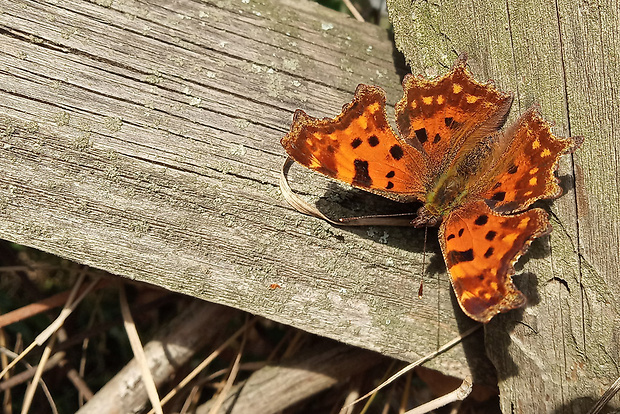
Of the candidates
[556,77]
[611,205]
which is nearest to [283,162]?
[556,77]

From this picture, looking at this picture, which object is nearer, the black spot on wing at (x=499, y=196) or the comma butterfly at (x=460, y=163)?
the comma butterfly at (x=460, y=163)

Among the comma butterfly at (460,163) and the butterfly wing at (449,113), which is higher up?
the butterfly wing at (449,113)

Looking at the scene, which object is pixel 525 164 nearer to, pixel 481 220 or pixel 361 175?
pixel 481 220

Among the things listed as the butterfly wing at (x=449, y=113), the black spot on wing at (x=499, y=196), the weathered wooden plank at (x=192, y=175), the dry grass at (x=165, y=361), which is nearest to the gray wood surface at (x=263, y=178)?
the weathered wooden plank at (x=192, y=175)

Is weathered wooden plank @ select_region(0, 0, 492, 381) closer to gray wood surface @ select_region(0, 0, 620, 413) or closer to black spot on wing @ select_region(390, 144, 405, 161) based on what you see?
gray wood surface @ select_region(0, 0, 620, 413)

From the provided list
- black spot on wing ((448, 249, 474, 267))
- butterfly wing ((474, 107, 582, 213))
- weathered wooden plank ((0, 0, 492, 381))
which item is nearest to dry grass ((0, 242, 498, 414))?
weathered wooden plank ((0, 0, 492, 381))

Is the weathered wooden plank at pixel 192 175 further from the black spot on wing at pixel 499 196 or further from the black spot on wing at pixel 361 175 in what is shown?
the black spot on wing at pixel 499 196

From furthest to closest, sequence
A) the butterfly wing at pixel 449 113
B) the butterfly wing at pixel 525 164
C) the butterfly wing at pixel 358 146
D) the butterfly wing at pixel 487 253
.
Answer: the butterfly wing at pixel 449 113, the butterfly wing at pixel 358 146, the butterfly wing at pixel 525 164, the butterfly wing at pixel 487 253

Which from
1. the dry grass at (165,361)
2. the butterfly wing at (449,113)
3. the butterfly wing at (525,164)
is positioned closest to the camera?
the butterfly wing at (525,164)

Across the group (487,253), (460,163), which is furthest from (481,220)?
(460,163)

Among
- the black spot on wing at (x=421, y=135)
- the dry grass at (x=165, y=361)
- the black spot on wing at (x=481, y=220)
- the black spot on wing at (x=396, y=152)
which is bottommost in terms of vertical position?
the dry grass at (x=165, y=361)
